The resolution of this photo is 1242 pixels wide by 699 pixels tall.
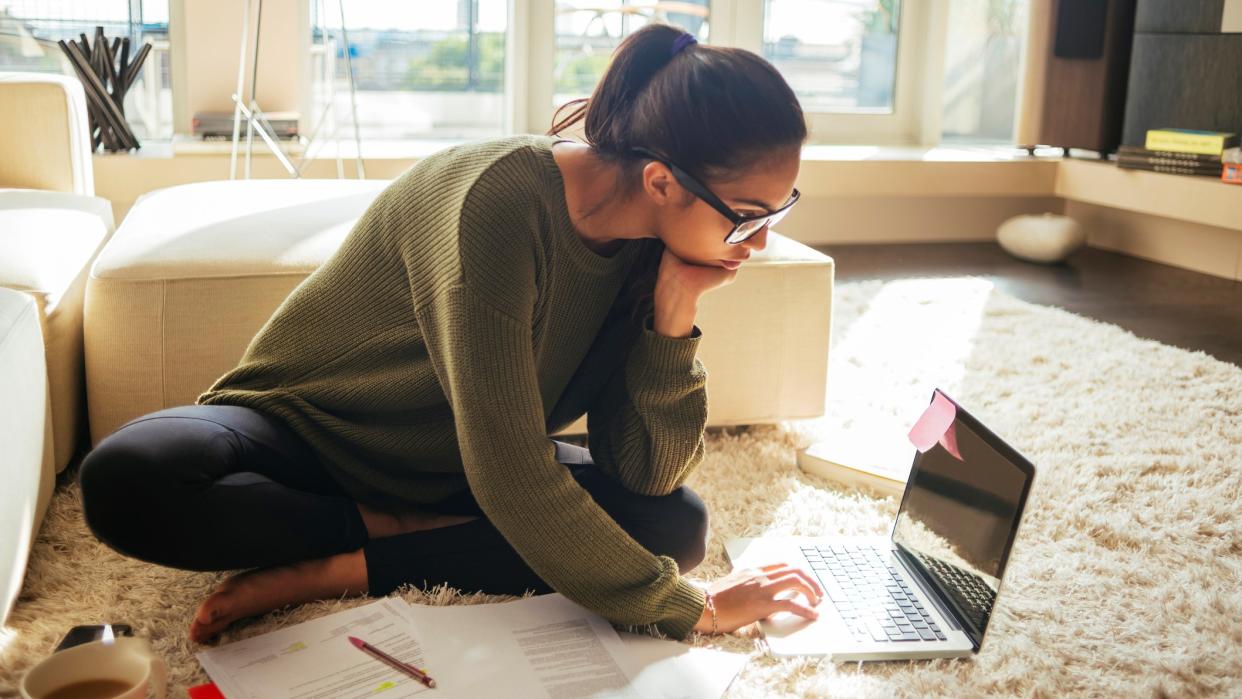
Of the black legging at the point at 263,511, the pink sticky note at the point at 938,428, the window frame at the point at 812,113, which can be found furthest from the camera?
the window frame at the point at 812,113

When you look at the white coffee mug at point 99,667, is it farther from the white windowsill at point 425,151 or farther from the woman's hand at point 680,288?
the white windowsill at point 425,151

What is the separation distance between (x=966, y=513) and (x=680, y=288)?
1.44ft

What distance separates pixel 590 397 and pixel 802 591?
37 cm

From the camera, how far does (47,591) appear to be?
142 centimetres

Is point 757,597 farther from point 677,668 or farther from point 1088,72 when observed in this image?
point 1088,72

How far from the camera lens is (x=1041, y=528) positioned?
170cm

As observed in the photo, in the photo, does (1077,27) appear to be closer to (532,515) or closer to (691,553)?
(691,553)

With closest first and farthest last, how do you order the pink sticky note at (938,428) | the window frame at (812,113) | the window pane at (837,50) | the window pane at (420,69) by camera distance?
1. the pink sticky note at (938,428)
2. the window pane at (420,69)
3. the window frame at (812,113)
4. the window pane at (837,50)

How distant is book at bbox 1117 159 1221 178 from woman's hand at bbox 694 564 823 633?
2.94 meters

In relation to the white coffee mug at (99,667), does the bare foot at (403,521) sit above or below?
below

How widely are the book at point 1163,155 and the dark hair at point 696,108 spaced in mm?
3047

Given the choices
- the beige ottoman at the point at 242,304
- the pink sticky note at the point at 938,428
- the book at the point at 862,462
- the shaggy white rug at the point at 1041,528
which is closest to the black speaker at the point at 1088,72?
the shaggy white rug at the point at 1041,528

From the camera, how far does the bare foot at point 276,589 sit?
1.27m

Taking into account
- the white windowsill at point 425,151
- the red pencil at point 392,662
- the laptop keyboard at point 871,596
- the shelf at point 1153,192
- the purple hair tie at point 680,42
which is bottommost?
the laptop keyboard at point 871,596
